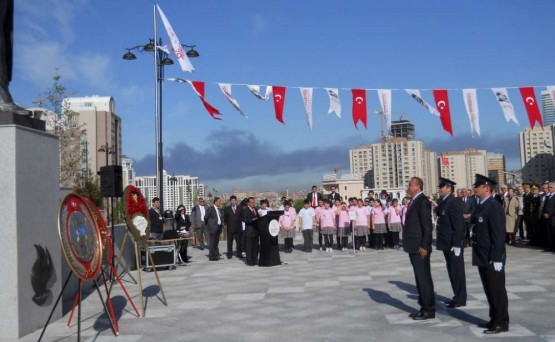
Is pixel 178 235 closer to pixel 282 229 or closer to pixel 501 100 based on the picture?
pixel 282 229

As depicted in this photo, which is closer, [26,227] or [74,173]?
[26,227]

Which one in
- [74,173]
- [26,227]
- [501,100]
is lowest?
[26,227]

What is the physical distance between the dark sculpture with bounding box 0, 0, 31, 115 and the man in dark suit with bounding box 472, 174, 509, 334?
6214mm

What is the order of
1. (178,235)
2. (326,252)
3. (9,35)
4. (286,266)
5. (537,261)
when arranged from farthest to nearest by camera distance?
(326,252) < (178,235) < (286,266) < (537,261) < (9,35)

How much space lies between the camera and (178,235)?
15.6 metres

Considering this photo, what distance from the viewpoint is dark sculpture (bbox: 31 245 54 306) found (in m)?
7.50

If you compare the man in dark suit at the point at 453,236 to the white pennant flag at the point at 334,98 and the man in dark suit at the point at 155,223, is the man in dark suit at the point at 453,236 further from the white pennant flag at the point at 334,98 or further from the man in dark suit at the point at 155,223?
the white pennant flag at the point at 334,98

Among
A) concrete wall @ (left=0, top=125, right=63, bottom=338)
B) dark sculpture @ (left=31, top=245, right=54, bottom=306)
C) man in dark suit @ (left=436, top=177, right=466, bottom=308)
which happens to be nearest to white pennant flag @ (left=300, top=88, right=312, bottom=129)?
man in dark suit @ (left=436, top=177, right=466, bottom=308)

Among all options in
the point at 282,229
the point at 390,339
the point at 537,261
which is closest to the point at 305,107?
the point at 282,229

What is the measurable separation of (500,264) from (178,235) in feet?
35.2

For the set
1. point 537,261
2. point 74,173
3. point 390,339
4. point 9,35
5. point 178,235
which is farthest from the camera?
point 74,173

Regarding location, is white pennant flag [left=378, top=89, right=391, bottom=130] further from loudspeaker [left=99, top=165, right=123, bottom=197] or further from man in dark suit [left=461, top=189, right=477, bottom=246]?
loudspeaker [left=99, top=165, right=123, bottom=197]

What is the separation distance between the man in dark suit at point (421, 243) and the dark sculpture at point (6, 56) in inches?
216

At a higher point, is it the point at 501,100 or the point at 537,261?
the point at 501,100
